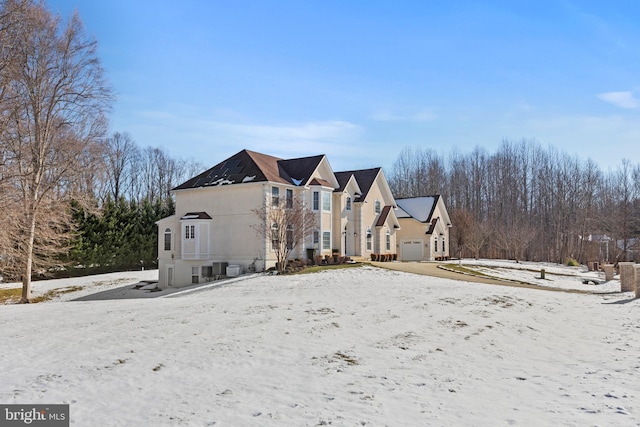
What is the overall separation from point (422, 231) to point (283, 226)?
22379mm

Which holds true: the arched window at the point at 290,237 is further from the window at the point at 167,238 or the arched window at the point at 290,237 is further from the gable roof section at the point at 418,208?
the gable roof section at the point at 418,208

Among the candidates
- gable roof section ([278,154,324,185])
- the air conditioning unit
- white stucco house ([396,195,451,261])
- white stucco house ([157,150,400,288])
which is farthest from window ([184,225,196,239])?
white stucco house ([396,195,451,261])

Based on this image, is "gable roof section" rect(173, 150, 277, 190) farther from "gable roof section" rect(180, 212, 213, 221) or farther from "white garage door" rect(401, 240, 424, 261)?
"white garage door" rect(401, 240, 424, 261)

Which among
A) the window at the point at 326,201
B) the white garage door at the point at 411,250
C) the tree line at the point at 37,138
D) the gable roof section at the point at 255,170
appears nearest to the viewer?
the tree line at the point at 37,138

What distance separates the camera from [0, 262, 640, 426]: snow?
7156 mm

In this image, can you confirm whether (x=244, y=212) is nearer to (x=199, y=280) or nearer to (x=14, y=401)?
(x=199, y=280)

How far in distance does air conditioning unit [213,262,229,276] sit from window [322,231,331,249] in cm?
756

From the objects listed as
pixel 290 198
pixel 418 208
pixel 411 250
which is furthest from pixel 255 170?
pixel 418 208

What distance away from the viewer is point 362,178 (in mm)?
44625

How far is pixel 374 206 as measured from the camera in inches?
1751

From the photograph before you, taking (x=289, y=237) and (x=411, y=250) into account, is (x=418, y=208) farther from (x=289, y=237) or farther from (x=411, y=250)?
(x=289, y=237)

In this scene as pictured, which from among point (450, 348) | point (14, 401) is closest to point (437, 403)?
point (450, 348)

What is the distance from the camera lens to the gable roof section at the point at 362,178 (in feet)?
136

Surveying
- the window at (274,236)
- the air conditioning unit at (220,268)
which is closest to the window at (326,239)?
the window at (274,236)
